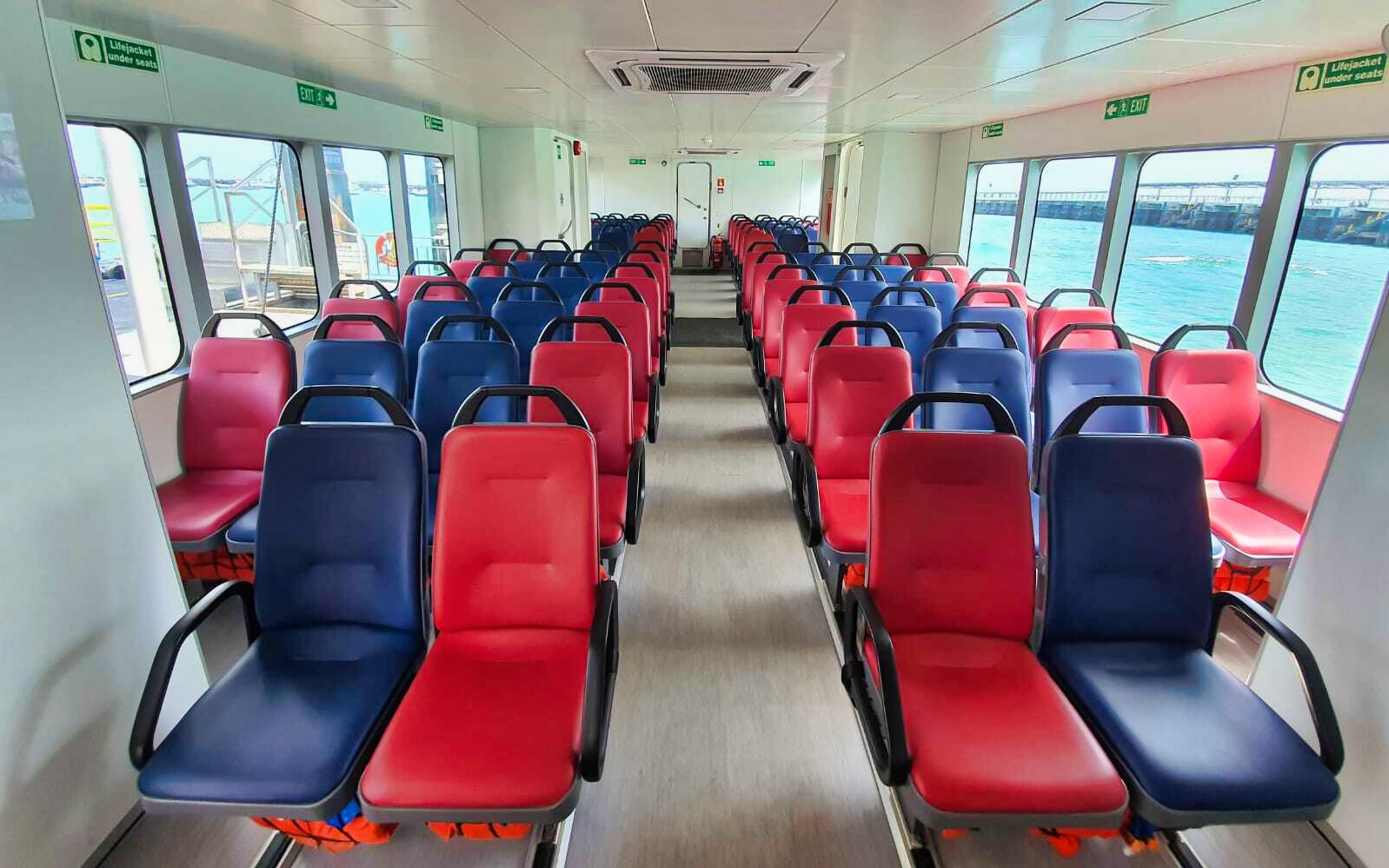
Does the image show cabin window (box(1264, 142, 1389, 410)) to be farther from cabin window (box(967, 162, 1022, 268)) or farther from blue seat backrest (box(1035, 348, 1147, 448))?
cabin window (box(967, 162, 1022, 268))

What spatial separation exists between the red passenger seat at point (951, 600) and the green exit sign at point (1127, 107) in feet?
13.5

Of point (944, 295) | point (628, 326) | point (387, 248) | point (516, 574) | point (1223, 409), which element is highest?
point (387, 248)

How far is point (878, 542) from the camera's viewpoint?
1859 mm

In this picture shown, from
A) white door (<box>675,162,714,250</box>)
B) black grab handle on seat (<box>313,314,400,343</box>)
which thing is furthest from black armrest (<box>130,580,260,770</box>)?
white door (<box>675,162,714,250</box>)

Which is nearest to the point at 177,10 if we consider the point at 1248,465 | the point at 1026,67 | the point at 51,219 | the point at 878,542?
the point at 51,219

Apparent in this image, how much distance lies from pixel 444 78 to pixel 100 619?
4.30 m

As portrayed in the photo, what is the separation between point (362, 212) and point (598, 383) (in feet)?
21.5

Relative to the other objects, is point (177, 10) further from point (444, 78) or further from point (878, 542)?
point (878, 542)

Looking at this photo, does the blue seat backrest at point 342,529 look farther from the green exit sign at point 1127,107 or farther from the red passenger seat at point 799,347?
the green exit sign at point 1127,107

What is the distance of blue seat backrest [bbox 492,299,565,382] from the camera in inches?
164

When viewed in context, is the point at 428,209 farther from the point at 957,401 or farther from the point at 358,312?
the point at 957,401

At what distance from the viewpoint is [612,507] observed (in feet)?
8.77

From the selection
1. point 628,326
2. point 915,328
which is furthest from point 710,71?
point 915,328

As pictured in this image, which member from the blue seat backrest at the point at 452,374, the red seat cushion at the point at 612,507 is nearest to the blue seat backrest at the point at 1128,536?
the red seat cushion at the point at 612,507
